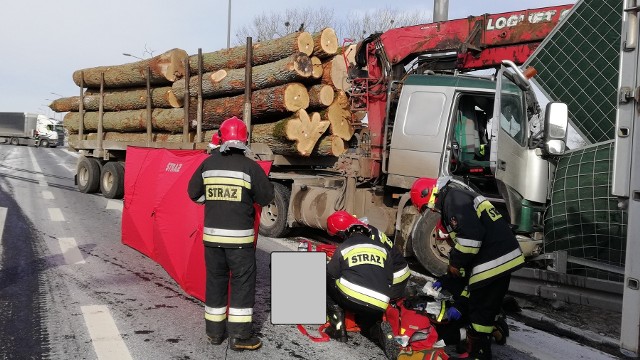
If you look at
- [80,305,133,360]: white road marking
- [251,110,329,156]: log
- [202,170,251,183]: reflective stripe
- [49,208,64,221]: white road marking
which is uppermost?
[251,110,329,156]: log

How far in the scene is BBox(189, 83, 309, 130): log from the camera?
340 inches

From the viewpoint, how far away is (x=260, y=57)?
30.6 ft

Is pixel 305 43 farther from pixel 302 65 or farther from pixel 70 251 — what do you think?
pixel 70 251

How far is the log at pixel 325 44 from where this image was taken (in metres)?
8.73

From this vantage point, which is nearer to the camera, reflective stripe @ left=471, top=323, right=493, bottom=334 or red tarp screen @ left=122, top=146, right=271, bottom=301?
reflective stripe @ left=471, top=323, right=493, bottom=334

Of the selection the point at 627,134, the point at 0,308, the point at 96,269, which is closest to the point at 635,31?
the point at 627,134

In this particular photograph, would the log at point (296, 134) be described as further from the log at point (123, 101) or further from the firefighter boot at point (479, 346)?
the firefighter boot at point (479, 346)

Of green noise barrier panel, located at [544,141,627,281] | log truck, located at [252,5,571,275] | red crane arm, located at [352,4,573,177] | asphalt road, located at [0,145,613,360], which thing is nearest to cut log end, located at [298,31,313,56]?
log truck, located at [252,5,571,275]

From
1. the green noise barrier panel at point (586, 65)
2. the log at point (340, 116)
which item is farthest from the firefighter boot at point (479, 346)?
the log at point (340, 116)

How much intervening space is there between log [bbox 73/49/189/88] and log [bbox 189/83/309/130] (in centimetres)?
148

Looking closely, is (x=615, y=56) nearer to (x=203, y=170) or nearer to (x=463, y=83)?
(x=463, y=83)

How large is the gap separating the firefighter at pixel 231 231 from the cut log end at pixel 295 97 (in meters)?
4.58

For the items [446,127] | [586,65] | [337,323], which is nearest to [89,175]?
[446,127]

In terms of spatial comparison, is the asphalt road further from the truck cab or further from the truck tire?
the truck tire
